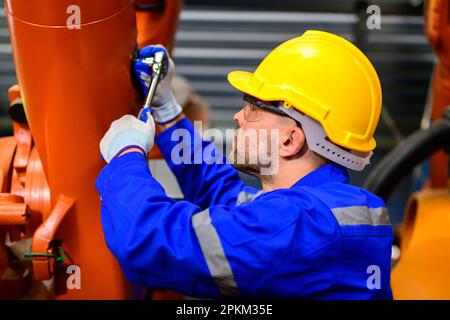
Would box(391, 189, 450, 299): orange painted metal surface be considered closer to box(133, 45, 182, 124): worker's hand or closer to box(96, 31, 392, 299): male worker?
box(96, 31, 392, 299): male worker

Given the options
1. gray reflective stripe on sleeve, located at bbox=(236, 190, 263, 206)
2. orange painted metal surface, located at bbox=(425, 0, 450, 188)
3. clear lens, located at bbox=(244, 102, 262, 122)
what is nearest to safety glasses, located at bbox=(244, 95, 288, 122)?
clear lens, located at bbox=(244, 102, 262, 122)

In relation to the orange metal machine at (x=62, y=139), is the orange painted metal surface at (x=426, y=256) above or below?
below

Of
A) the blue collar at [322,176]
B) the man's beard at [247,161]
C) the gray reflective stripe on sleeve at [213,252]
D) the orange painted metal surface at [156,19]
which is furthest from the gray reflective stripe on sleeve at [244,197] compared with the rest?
the orange painted metal surface at [156,19]

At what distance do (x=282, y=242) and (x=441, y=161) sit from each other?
7.17 feet

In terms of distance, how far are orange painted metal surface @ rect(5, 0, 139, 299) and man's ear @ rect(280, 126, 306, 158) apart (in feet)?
1.68

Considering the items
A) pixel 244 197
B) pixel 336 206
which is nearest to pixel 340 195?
pixel 336 206

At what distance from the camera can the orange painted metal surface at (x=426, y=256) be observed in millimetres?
2930

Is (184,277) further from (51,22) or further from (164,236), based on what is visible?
(51,22)

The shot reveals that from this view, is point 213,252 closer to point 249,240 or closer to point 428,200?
point 249,240

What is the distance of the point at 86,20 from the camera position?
6.44 ft

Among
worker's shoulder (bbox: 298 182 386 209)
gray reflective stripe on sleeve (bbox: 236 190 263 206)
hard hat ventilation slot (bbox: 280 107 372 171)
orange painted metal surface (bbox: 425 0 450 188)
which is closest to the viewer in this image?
worker's shoulder (bbox: 298 182 386 209)

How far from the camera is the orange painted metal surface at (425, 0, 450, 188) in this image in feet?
10.8

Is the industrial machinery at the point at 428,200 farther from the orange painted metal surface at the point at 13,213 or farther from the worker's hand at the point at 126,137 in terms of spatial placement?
the orange painted metal surface at the point at 13,213

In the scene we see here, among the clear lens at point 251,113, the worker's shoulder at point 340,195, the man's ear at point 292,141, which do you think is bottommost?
the worker's shoulder at point 340,195
